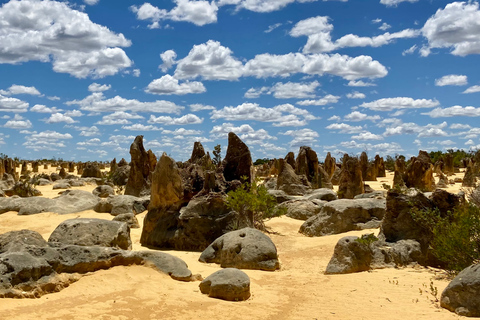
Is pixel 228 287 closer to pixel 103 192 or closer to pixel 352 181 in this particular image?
pixel 352 181

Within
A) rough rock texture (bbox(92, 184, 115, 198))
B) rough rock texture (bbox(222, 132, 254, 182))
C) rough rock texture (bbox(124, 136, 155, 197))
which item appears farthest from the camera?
rough rock texture (bbox(92, 184, 115, 198))

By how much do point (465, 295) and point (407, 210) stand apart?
4.32 metres

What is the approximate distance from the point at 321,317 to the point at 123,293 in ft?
9.96

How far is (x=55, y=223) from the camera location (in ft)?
52.6

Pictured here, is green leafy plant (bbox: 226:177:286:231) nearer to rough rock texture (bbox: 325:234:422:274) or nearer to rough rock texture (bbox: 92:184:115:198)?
rough rock texture (bbox: 325:234:422:274)

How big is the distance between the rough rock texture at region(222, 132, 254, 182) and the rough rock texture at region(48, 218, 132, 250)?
178 inches

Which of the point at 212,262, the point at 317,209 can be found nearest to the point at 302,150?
the point at 317,209

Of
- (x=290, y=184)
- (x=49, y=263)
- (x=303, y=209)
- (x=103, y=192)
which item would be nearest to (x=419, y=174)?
(x=290, y=184)

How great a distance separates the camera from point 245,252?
9961mm

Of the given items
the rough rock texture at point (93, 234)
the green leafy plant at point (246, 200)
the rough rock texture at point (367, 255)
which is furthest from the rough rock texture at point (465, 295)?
the rough rock texture at point (93, 234)

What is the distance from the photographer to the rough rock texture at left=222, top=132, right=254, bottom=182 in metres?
14.5

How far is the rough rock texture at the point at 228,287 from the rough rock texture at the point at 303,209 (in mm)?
9996

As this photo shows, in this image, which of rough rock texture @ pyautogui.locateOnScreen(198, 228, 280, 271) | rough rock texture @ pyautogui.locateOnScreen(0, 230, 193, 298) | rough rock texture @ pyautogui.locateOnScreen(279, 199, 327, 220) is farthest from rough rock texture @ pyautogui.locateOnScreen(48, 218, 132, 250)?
rough rock texture @ pyautogui.locateOnScreen(279, 199, 327, 220)

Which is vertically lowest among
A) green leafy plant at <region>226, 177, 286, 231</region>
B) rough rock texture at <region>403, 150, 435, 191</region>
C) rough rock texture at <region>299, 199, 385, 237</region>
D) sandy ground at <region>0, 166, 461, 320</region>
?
sandy ground at <region>0, 166, 461, 320</region>
